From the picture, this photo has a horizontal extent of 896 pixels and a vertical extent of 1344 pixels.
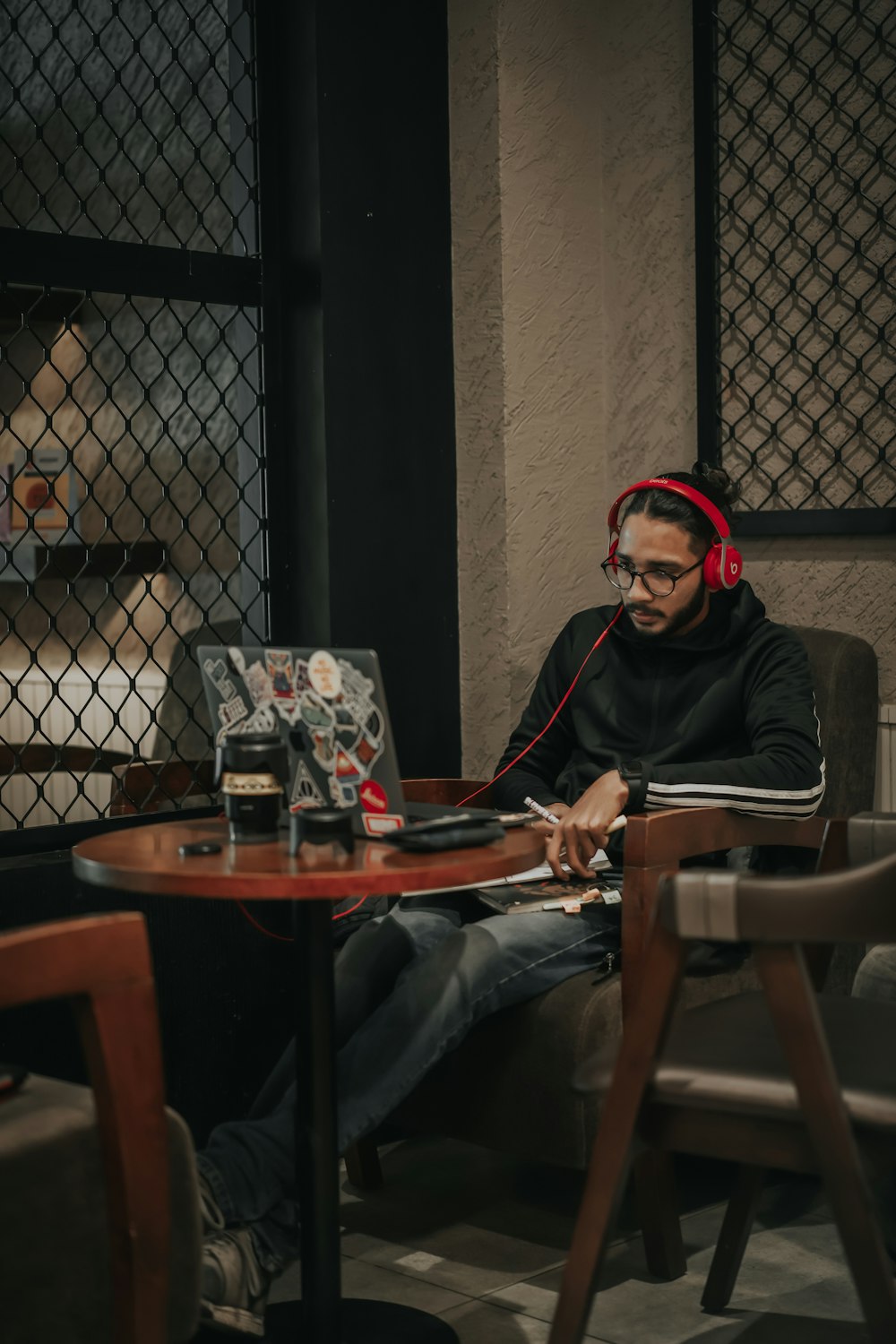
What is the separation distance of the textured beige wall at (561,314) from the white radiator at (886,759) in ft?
0.80

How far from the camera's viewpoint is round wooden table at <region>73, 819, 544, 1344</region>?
172cm

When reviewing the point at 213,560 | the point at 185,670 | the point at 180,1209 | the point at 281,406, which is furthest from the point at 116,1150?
the point at 213,560

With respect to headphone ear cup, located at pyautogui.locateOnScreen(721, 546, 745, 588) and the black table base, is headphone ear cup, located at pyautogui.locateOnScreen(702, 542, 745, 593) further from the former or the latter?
the black table base

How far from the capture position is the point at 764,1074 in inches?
64.7

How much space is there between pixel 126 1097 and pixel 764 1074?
0.66 metres

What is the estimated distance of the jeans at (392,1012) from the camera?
209 centimetres

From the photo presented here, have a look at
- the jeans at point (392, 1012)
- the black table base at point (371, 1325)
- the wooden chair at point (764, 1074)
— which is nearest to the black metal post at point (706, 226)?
the jeans at point (392, 1012)

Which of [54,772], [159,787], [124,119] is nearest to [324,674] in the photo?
[159,787]

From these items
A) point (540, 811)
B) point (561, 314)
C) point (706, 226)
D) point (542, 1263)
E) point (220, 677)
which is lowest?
point (542, 1263)

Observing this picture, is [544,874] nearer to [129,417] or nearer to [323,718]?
[323,718]

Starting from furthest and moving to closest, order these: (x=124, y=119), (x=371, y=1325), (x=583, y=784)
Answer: (x=124, y=119)
(x=583, y=784)
(x=371, y=1325)

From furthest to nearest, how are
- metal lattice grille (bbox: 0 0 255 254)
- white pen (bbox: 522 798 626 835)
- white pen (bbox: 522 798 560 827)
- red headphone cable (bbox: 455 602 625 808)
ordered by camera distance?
metal lattice grille (bbox: 0 0 255 254)
red headphone cable (bbox: 455 602 625 808)
white pen (bbox: 522 798 560 827)
white pen (bbox: 522 798 626 835)

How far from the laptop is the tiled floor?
2.53ft

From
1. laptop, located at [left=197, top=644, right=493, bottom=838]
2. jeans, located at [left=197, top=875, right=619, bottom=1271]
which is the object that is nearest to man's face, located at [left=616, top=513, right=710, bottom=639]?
jeans, located at [left=197, top=875, right=619, bottom=1271]
